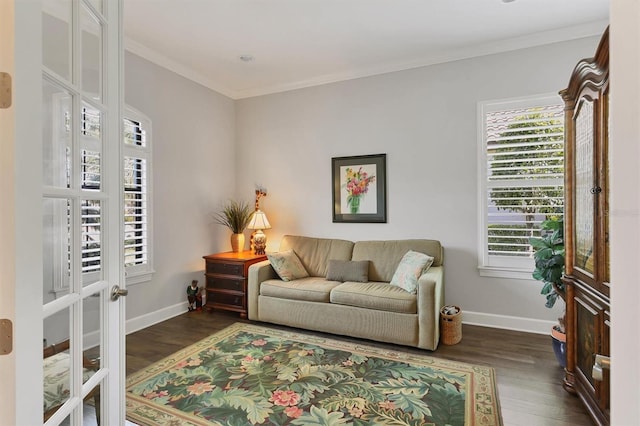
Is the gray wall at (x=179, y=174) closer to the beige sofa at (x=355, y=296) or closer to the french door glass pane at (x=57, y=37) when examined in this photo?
the beige sofa at (x=355, y=296)

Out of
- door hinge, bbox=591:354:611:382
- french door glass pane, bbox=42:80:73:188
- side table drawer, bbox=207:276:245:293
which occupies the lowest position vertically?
side table drawer, bbox=207:276:245:293

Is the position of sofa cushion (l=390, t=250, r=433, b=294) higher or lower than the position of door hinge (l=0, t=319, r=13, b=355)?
lower

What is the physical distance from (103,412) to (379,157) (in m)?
3.49

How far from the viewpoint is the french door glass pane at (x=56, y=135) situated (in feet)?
3.14

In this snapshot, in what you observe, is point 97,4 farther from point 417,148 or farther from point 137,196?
point 417,148

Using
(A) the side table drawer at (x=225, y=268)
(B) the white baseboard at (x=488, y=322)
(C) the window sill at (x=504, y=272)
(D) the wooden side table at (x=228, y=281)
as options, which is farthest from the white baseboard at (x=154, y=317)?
(C) the window sill at (x=504, y=272)

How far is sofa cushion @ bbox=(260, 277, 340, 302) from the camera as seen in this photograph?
3.48m

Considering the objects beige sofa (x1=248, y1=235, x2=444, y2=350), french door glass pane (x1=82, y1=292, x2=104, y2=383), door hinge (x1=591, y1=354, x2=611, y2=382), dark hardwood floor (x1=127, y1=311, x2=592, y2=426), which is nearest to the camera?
door hinge (x1=591, y1=354, x2=611, y2=382)

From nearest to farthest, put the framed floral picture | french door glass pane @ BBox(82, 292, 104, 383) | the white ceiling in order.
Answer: french door glass pane @ BBox(82, 292, 104, 383) → the white ceiling → the framed floral picture

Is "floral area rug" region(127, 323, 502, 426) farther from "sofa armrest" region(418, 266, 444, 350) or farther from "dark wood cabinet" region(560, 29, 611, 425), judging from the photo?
"dark wood cabinet" region(560, 29, 611, 425)

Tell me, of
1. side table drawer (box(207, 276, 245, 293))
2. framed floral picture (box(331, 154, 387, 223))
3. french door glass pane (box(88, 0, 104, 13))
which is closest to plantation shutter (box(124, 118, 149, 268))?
side table drawer (box(207, 276, 245, 293))

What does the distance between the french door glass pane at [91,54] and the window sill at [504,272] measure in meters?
3.63

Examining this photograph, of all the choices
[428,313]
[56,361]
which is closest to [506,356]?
[428,313]

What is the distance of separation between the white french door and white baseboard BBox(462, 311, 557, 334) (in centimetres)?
335
